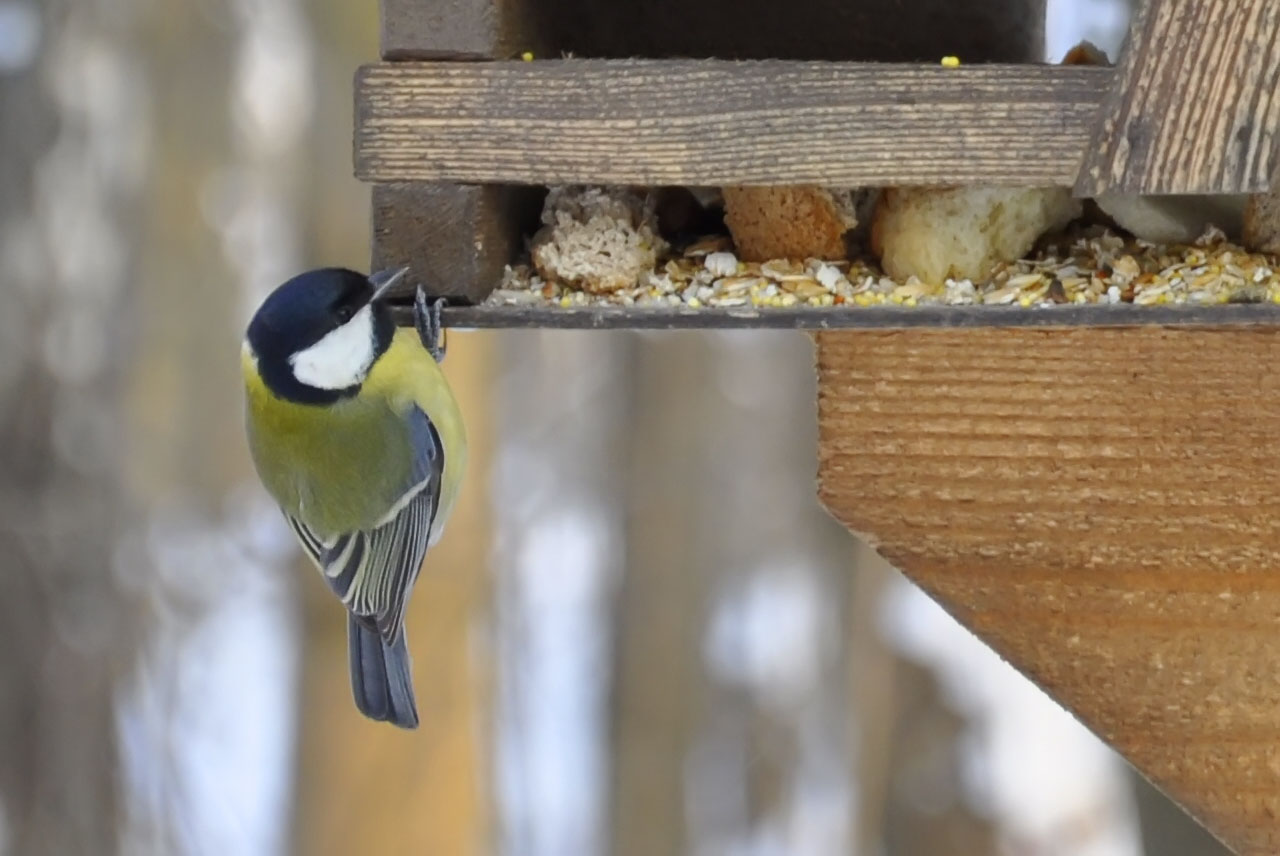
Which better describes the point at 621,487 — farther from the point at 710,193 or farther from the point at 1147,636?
the point at 1147,636

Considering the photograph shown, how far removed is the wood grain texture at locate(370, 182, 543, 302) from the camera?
0.99 meters

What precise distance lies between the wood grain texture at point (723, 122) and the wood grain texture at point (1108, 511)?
13 centimetres

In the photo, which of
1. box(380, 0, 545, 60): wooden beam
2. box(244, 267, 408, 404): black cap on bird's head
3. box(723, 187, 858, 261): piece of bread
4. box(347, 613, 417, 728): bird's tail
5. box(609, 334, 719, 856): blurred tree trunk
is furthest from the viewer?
box(609, 334, 719, 856): blurred tree trunk

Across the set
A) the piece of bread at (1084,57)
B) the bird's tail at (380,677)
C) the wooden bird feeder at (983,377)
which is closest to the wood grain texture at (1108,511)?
the wooden bird feeder at (983,377)

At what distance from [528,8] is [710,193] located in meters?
0.24

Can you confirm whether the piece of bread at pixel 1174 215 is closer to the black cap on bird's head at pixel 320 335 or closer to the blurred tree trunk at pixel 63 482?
the black cap on bird's head at pixel 320 335

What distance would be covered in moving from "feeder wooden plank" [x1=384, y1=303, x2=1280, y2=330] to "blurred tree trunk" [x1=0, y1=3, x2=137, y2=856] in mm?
1864

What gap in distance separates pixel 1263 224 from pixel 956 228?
0.20m

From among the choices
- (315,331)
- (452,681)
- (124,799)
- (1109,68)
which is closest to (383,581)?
(315,331)

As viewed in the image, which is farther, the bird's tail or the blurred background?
the blurred background

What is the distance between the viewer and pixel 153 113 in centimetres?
254

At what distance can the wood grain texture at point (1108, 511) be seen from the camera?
3.21 ft

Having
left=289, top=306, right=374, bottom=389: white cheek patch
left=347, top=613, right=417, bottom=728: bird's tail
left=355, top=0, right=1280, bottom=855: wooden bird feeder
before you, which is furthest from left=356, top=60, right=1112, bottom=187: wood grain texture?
left=347, top=613, right=417, bottom=728: bird's tail

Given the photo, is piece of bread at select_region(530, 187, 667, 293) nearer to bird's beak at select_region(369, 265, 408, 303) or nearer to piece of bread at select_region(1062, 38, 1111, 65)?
bird's beak at select_region(369, 265, 408, 303)
